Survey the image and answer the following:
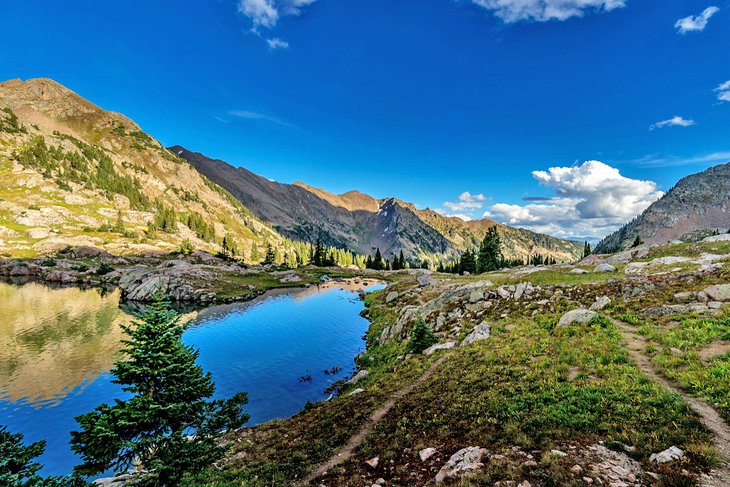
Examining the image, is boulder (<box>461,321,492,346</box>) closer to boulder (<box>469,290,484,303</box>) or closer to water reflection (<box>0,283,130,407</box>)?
boulder (<box>469,290,484,303</box>)

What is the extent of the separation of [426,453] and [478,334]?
56.3 feet

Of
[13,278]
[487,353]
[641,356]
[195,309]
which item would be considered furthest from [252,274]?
[641,356]

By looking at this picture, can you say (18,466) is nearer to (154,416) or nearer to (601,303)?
(154,416)

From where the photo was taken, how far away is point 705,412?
36.4 feet

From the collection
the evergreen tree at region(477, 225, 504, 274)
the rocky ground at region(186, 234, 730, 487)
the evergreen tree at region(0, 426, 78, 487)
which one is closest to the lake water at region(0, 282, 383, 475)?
the rocky ground at region(186, 234, 730, 487)

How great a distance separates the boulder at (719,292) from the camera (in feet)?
71.5

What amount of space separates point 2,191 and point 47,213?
106ft

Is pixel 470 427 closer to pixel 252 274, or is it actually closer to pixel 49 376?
pixel 49 376

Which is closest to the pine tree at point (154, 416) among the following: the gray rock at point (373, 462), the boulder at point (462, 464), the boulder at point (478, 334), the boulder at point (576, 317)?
the gray rock at point (373, 462)

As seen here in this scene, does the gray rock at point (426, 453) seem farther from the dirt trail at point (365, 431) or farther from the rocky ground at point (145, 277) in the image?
the rocky ground at point (145, 277)

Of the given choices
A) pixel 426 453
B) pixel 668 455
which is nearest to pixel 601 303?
pixel 668 455

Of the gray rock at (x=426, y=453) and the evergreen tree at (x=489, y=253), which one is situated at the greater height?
the evergreen tree at (x=489, y=253)

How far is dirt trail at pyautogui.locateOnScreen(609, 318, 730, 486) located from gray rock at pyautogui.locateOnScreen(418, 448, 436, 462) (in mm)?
8685

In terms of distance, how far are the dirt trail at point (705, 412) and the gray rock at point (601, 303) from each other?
6.41m
